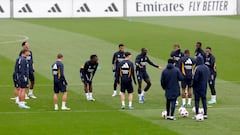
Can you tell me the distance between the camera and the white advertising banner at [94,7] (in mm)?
68875

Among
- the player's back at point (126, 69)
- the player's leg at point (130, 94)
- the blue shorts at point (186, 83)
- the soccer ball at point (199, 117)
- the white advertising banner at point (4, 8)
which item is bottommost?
the soccer ball at point (199, 117)

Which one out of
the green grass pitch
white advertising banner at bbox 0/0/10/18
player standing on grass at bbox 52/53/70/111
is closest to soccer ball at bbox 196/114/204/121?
the green grass pitch

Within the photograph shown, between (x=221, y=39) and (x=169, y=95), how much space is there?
27527 mm

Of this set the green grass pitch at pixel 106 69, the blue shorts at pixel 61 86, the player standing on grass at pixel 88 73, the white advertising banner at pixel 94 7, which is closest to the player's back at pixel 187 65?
the green grass pitch at pixel 106 69

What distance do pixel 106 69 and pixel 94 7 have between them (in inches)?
1072

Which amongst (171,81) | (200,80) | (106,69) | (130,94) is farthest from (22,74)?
(106,69)

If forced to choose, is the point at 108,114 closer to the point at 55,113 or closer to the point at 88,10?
the point at 55,113

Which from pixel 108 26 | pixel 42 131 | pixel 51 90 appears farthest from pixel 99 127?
pixel 108 26

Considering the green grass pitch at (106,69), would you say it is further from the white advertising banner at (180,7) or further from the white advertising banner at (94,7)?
the white advertising banner at (94,7)

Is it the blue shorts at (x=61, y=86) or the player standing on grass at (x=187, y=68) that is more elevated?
the player standing on grass at (x=187, y=68)

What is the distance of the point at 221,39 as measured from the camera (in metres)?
53.9

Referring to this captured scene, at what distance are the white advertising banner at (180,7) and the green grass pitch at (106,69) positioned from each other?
1380 mm

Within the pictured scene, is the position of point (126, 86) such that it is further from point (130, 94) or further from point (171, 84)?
point (171, 84)

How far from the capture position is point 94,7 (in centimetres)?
6900
